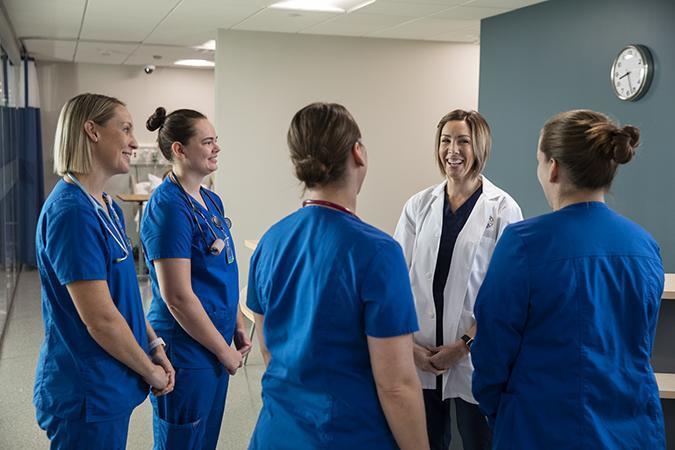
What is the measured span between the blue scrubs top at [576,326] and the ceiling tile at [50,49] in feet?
23.5

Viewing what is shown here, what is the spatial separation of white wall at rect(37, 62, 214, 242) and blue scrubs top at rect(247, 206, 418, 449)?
29.0ft

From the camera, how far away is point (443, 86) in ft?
24.1

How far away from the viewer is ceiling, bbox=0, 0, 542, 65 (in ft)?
17.6

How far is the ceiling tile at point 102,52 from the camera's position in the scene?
26.0ft

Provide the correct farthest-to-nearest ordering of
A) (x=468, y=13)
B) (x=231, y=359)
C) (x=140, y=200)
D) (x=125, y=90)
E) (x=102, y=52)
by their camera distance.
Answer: (x=125, y=90)
(x=102, y=52)
(x=140, y=200)
(x=468, y=13)
(x=231, y=359)

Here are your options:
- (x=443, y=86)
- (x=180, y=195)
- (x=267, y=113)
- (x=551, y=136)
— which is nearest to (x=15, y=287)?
(x=267, y=113)

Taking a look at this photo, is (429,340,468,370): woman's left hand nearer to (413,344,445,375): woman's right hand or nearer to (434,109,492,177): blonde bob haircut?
(413,344,445,375): woman's right hand

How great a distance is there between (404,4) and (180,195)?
11.4 feet

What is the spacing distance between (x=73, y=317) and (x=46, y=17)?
5.11 meters

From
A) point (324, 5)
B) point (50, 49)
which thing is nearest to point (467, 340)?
point (324, 5)

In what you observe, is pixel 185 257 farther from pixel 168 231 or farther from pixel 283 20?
pixel 283 20

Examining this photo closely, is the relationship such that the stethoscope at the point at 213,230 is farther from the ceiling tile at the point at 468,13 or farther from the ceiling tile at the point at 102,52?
the ceiling tile at the point at 102,52

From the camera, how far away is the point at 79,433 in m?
1.80

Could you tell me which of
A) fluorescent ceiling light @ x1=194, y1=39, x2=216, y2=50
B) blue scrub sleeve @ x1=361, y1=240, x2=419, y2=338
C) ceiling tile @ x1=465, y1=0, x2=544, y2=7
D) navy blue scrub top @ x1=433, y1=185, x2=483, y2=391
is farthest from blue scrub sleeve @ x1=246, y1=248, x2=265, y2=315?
fluorescent ceiling light @ x1=194, y1=39, x2=216, y2=50
